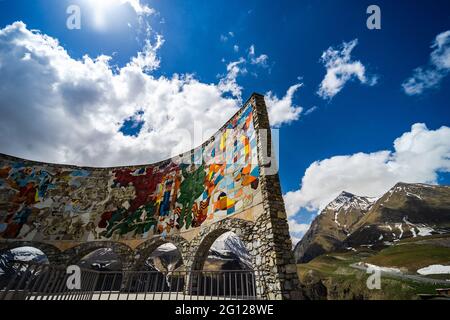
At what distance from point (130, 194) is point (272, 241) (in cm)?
1187

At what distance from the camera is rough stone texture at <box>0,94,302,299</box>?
6547 millimetres

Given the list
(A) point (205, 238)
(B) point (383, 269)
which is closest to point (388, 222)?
(B) point (383, 269)

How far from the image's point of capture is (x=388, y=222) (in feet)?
191

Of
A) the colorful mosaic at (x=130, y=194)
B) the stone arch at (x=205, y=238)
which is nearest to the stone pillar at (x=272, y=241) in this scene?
the colorful mosaic at (x=130, y=194)

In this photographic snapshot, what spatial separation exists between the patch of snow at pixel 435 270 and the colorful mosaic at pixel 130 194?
44.9m

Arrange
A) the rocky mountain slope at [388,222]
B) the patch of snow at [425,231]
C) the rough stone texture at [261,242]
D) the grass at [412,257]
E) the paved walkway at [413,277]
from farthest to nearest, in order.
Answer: the rocky mountain slope at [388,222] < the patch of snow at [425,231] < the grass at [412,257] < the paved walkway at [413,277] < the rough stone texture at [261,242]

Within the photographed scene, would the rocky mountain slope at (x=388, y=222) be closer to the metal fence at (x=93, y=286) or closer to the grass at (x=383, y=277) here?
the grass at (x=383, y=277)

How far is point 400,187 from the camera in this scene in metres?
72.5

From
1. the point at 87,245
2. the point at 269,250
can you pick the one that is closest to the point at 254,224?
the point at 269,250

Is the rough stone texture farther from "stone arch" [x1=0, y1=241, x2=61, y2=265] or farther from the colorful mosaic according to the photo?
the colorful mosaic

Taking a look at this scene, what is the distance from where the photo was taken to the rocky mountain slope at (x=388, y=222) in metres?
53.5

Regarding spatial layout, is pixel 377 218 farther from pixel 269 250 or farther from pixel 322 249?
pixel 269 250

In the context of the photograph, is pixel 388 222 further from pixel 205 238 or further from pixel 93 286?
pixel 93 286

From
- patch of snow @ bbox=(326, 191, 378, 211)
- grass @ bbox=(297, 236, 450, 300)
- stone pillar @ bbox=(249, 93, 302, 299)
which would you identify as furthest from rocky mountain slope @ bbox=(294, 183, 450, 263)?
stone pillar @ bbox=(249, 93, 302, 299)
